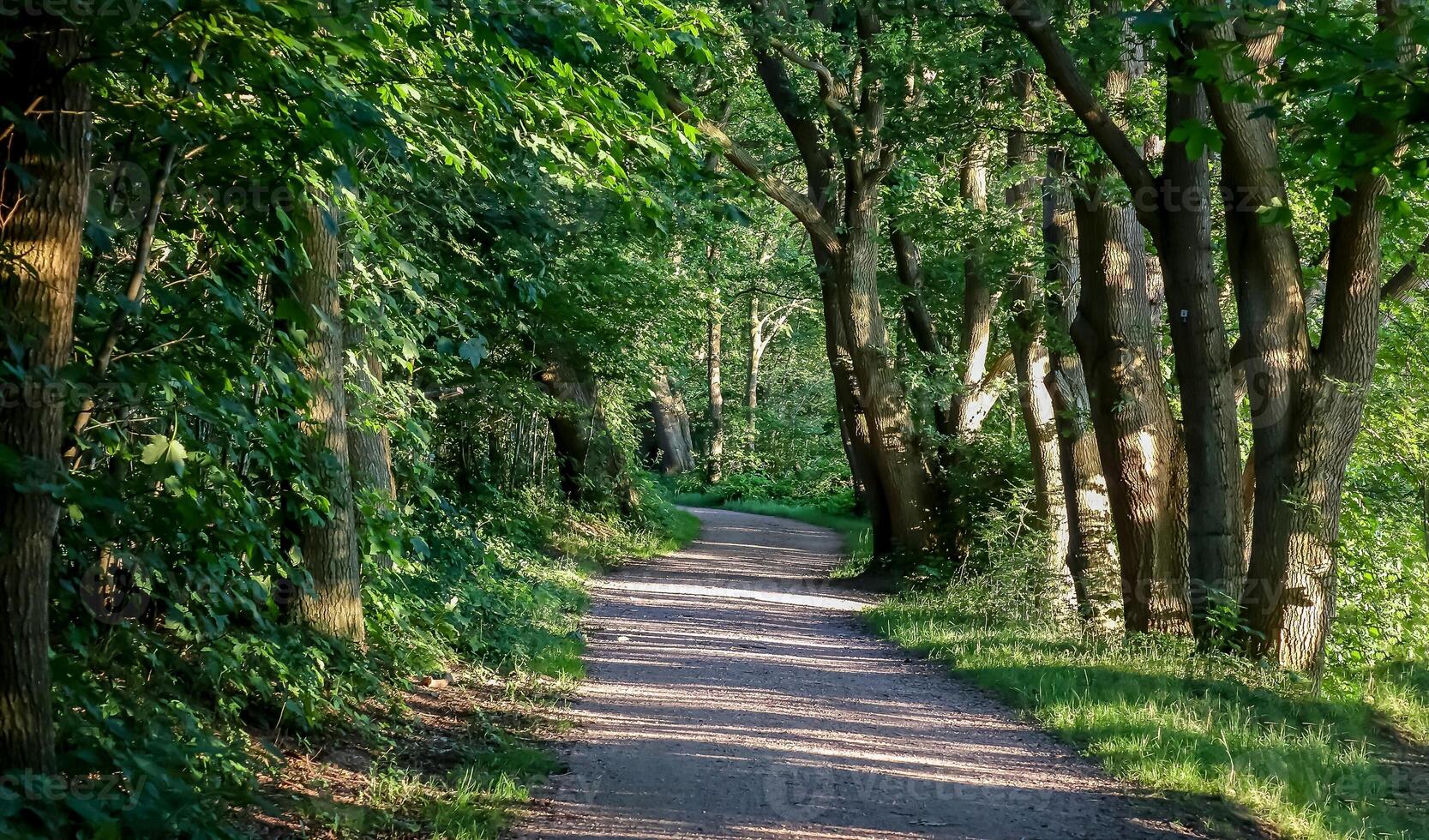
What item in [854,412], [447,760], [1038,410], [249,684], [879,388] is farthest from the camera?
[854,412]

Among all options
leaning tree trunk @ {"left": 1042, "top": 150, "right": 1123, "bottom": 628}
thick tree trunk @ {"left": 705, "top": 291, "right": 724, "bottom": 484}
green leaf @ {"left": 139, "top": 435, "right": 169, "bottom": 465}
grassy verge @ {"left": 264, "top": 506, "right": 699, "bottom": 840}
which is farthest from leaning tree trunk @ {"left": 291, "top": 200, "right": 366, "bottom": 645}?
thick tree trunk @ {"left": 705, "top": 291, "right": 724, "bottom": 484}

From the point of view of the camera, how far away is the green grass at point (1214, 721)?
21.2ft

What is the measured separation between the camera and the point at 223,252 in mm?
5539

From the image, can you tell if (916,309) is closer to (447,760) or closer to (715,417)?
(447,760)

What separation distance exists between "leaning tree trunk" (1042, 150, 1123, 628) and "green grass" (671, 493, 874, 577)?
6.57m

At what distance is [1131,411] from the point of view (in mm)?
11945

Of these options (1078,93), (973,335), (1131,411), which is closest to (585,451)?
(973,335)

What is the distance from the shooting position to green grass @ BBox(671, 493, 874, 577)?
889 inches

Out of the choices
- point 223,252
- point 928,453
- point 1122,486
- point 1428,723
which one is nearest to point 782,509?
point 928,453

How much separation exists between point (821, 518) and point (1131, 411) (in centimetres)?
2710

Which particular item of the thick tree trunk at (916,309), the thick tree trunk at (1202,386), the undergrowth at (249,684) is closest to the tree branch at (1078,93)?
the thick tree trunk at (1202,386)

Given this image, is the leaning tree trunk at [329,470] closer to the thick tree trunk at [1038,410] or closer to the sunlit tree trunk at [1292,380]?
the sunlit tree trunk at [1292,380]

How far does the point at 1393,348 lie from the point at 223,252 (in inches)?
549

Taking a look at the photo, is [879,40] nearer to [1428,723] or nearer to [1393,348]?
[1393,348]
